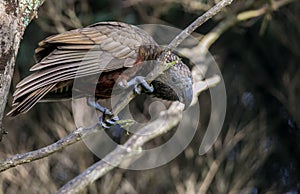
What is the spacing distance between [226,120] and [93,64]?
313 centimetres

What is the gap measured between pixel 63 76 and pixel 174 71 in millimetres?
741

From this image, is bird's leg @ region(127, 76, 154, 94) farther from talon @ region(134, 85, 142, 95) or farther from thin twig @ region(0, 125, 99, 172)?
thin twig @ region(0, 125, 99, 172)

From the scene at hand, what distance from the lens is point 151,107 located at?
5.95 meters

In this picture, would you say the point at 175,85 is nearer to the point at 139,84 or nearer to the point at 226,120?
the point at 139,84

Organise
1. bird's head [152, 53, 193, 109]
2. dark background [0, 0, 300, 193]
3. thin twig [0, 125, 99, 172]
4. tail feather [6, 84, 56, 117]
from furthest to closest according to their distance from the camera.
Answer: dark background [0, 0, 300, 193] < bird's head [152, 53, 193, 109] < tail feather [6, 84, 56, 117] < thin twig [0, 125, 99, 172]

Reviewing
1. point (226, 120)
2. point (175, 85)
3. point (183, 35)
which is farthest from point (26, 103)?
point (226, 120)

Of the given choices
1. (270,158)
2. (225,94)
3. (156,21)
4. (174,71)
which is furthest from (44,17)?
(174,71)

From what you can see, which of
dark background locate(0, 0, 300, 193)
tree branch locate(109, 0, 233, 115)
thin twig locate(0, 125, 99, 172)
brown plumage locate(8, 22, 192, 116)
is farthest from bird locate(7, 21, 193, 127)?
dark background locate(0, 0, 300, 193)

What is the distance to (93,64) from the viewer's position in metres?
3.43

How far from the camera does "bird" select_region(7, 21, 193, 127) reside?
3.08 metres

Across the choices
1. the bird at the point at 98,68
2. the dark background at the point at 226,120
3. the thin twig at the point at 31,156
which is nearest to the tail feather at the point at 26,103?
the bird at the point at 98,68

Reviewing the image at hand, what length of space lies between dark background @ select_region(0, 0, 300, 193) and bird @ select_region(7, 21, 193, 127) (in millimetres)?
2208

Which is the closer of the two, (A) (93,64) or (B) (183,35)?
(B) (183,35)

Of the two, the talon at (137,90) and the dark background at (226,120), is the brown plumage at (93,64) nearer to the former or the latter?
the talon at (137,90)
